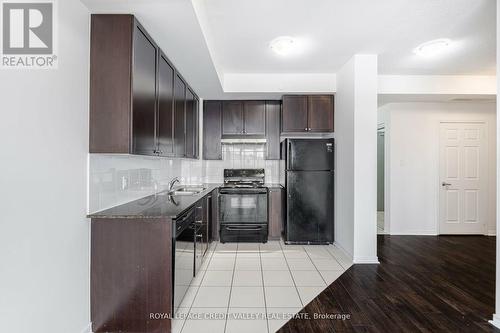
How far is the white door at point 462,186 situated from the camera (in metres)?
4.89

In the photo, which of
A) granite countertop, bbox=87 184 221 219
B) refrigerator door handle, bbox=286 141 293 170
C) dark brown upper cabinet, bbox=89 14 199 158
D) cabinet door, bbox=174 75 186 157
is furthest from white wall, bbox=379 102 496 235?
dark brown upper cabinet, bbox=89 14 199 158

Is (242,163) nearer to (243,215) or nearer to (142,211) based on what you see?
(243,215)

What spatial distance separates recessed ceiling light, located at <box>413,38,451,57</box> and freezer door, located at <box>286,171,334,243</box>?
194cm

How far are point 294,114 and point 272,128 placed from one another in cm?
51

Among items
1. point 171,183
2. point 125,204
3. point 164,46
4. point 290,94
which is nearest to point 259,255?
point 171,183

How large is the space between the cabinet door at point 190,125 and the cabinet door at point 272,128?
1270 millimetres

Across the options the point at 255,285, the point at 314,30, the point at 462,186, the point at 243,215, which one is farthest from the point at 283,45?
the point at 462,186

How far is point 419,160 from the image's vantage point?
4922 millimetres

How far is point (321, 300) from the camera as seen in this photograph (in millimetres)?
A: 2562

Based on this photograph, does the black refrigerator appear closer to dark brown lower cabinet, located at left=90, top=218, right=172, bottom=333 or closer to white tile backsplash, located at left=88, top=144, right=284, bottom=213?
white tile backsplash, located at left=88, top=144, right=284, bottom=213

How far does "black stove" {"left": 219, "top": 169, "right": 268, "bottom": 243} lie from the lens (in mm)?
4324

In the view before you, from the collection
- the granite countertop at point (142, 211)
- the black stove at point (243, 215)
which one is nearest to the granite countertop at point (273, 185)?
the black stove at point (243, 215)

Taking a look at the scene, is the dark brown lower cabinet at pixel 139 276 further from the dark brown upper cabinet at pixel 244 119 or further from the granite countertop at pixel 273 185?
the dark brown upper cabinet at pixel 244 119

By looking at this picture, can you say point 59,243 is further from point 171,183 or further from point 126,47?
point 171,183
